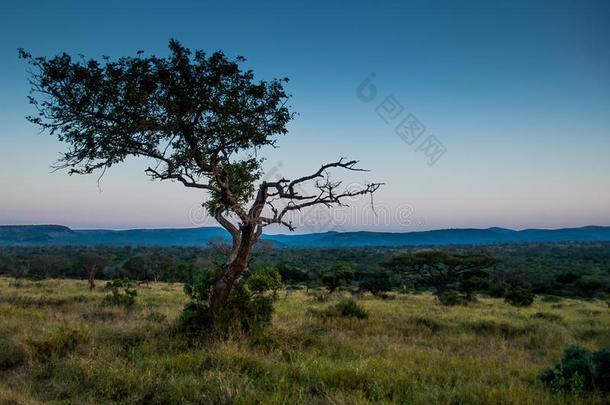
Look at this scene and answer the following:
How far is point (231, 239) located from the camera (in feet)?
36.5

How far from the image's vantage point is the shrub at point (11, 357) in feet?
26.2

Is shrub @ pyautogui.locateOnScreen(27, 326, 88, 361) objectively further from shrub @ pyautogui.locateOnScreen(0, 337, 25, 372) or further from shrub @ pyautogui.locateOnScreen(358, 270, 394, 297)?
shrub @ pyautogui.locateOnScreen(358, 270, 394, 297)

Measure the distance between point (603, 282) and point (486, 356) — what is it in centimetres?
4535

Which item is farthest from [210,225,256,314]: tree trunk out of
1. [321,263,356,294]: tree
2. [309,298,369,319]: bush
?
[321,263,356,294]: tree

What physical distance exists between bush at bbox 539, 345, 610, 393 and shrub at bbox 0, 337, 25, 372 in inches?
369

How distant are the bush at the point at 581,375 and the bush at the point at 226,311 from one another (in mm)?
5974

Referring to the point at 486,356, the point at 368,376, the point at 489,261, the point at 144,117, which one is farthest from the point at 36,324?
the point at 489,261

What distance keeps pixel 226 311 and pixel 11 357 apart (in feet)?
14.0

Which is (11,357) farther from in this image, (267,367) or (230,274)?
(267,367)

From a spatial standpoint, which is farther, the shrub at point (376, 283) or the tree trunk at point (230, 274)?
the shrub at point (376, 283)

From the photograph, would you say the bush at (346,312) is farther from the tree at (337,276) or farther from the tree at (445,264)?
the tree at (445,264)

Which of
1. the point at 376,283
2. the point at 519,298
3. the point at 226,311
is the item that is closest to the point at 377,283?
the point at 376,283

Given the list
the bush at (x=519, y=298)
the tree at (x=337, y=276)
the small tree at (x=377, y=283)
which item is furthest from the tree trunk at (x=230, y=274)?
the small tree at (x=377, y=283)

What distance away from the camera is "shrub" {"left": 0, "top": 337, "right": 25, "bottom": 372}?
798cm
